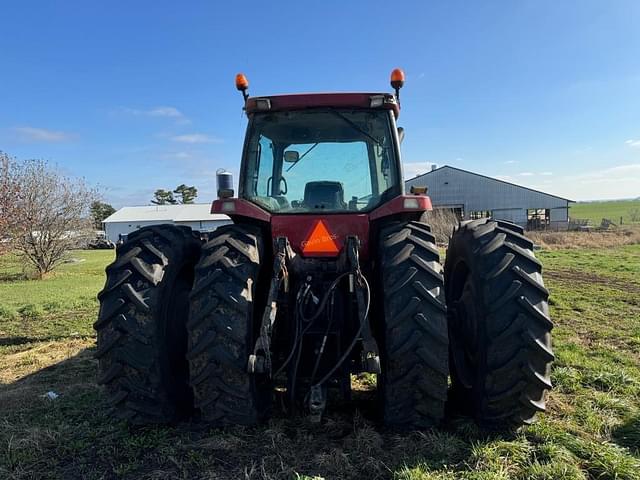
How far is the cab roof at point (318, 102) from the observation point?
12.4 ft

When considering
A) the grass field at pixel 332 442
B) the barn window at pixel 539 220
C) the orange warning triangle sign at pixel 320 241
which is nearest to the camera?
the grass field at pixel 332 442

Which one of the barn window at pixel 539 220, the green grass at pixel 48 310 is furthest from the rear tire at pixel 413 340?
the barn window at pixel 539 220

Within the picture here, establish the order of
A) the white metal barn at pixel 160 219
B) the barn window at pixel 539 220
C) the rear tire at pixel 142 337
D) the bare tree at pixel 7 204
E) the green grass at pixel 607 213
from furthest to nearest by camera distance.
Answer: the white metal barn at pixel 160 219 < the green grass at pixel 607 213 < the barn window at pixel 539 220 < the bare tree at pixel 7 204 < the rear tire at pixel 142 337

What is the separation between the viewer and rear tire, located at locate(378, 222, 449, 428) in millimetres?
2926

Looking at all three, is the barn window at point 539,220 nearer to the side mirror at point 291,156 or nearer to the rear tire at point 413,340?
the side mirror at point 291,156

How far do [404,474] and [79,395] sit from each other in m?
3.22

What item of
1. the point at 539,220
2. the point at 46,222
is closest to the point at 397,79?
the point at 46,222

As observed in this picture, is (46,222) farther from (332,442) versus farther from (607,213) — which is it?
(607,213)

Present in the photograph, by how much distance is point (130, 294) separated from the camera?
324 cm

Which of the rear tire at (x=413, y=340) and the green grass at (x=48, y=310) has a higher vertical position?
the rear tire at (x=413, y=340)

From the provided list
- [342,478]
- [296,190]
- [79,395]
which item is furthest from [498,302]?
[79,395]

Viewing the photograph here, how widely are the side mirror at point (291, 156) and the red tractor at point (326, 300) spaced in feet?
0.37

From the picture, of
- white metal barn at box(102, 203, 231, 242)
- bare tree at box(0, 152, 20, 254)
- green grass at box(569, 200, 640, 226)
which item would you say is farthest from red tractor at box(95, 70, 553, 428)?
white metal barn at box(102, 203, 231, 242)

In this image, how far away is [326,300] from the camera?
333 cm
